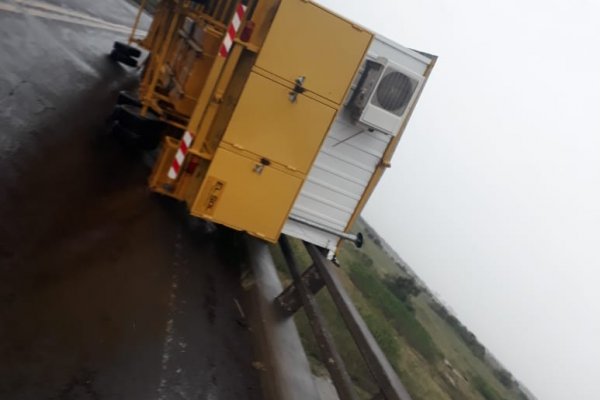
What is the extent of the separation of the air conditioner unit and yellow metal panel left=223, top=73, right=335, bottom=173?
472mm

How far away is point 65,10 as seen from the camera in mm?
15516

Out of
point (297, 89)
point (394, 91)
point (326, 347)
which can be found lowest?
point (326, 347)

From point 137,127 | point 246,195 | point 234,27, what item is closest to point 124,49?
point 137,127

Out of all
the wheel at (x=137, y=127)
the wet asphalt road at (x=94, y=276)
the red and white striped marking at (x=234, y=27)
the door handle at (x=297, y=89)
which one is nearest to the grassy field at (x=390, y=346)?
the wet asphalt road at (x=94, y=276)

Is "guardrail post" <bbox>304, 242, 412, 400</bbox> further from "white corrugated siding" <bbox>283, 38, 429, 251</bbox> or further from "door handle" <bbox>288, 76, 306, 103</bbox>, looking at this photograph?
"door handle" <bbox>288, 76, 306, 103</bbox>

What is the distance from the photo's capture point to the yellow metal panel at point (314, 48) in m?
5.93

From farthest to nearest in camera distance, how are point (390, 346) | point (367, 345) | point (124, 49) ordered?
point (124, 49) < point (390, 346) < point (367, 345)

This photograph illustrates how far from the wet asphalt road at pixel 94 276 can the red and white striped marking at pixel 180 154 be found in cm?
66

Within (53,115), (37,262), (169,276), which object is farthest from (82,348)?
(53,115)

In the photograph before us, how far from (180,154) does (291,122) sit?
1.71 m

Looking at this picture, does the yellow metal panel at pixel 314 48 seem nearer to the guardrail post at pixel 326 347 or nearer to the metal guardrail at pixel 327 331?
the metal guardrail at pixel 327 331

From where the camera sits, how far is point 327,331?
18.5 ft

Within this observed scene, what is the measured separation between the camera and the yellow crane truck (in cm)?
608

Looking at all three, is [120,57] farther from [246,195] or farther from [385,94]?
[385,94]
